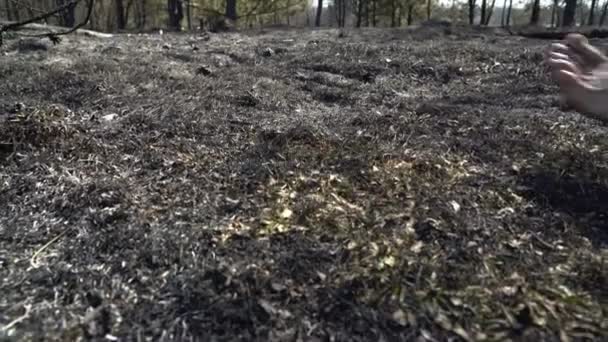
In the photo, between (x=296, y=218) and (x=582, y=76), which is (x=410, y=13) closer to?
(x=582, y=76)

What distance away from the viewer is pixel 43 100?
326 centimetres

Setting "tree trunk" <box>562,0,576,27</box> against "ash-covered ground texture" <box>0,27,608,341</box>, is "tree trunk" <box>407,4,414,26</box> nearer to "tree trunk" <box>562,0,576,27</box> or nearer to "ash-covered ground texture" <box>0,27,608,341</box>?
"tree trunk" <box>562,0,576,27</box>

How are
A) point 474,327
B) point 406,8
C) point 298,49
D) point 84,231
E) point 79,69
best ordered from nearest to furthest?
point 474,327
point 84,231
point 79,69
point 298,49
point 406,8

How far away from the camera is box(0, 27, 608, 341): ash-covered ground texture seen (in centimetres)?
142

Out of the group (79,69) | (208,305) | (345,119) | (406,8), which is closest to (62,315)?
(208,305)

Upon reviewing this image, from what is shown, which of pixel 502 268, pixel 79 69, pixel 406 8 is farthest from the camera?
pixel 406 8

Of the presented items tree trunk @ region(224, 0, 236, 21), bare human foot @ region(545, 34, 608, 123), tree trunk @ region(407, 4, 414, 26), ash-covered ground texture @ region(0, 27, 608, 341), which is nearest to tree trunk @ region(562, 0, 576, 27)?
tree trunk @ region(407, 4, 414, 26)

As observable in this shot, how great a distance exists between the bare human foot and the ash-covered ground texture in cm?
43

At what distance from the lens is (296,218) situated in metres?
1.87

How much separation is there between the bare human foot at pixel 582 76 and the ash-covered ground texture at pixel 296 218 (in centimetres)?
43

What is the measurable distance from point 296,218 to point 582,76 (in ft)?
4.14

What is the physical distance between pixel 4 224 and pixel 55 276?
0.48 m

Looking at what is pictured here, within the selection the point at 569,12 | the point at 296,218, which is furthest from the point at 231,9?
the point at 296,218

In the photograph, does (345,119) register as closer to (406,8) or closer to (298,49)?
(298,49)
